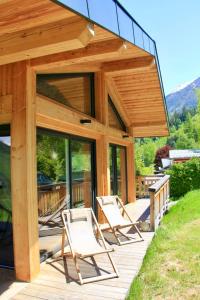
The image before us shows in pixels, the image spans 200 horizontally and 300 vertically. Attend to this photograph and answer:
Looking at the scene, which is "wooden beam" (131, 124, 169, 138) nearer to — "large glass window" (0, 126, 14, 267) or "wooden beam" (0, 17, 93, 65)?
"large glass window" (0, 126, 14, 267)

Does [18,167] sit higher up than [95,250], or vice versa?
[18,167]

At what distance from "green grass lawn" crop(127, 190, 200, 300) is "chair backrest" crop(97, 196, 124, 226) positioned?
81 centimetres

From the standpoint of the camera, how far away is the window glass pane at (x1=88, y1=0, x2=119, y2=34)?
3.03 meters

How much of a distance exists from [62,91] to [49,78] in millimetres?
466

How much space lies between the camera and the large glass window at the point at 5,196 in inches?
191

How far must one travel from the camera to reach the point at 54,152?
5.80 meters

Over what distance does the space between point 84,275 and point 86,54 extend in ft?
10.0

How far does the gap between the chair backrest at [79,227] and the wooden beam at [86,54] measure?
227 centimetres

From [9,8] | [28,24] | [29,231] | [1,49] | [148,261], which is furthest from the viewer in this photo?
[148,261]

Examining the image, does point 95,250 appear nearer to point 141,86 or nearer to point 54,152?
point 54,152

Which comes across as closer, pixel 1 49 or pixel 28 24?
pixel 28 24

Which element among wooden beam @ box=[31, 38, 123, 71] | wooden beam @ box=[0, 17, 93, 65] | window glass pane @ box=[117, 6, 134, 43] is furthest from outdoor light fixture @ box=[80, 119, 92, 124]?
wooden beam @ box=[0, 17, 93, 65]

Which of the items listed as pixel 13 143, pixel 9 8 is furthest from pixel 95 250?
pixel 9 8

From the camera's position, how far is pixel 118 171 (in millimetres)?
10680
